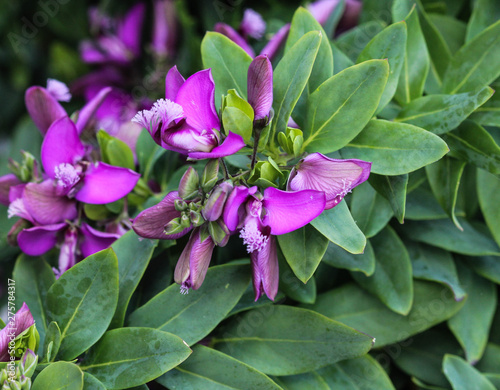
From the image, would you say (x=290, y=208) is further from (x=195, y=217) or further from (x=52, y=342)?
(x=52, y=342)

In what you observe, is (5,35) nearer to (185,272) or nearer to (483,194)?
(185,272)

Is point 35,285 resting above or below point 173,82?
below

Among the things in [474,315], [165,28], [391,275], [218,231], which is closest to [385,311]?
[391,275]

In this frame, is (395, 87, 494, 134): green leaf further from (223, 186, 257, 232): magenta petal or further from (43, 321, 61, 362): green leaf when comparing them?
(43, 321, 61, 362): green leaf

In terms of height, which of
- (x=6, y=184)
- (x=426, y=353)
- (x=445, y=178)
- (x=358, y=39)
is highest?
(x=358, y=39)

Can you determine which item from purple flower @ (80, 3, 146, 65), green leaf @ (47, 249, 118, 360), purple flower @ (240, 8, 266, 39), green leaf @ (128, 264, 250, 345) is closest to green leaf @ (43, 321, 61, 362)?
green leaf @ (47, 249, 118, 360)

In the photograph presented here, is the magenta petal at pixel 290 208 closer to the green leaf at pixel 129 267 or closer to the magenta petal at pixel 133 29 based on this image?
the green leaf at pixel 129 267

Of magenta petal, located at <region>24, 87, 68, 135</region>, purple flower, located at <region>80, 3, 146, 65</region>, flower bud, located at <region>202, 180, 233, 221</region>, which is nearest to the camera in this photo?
flower bud, located at <region>202, 180, 233, 221</region>
